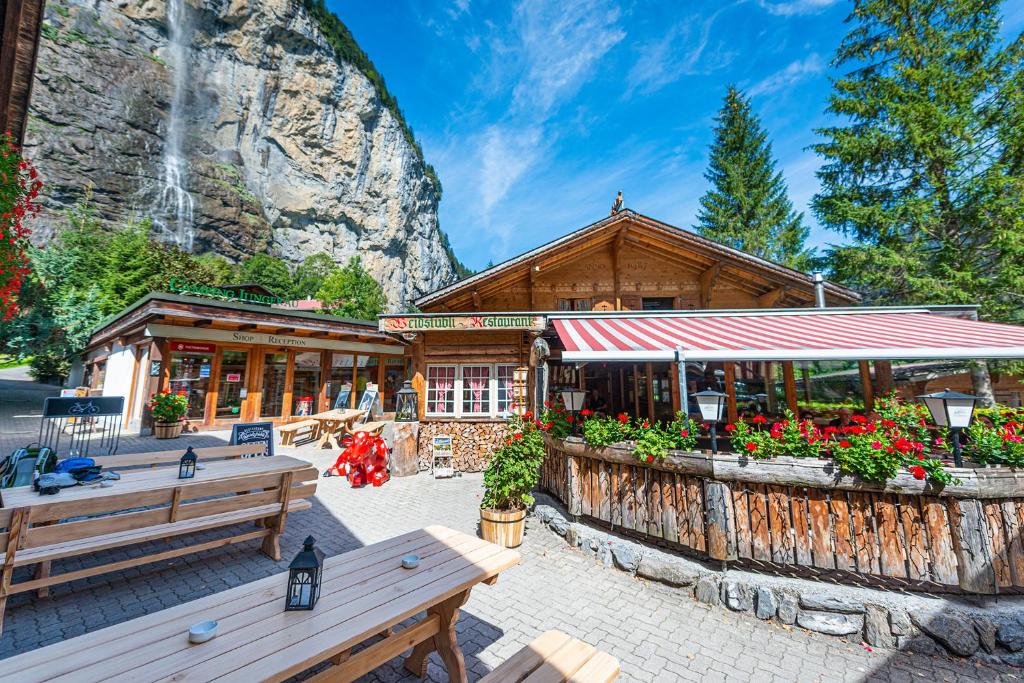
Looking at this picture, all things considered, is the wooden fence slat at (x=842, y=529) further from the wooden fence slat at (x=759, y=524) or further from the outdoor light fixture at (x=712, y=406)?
the outdoor light fixture at (x=712, y=406)

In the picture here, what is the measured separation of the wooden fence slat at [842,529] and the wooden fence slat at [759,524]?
62 centimetres

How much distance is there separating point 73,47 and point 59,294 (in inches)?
1347

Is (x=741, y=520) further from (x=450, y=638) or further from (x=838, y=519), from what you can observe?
(x=450, y=638)

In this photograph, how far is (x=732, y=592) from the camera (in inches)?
163

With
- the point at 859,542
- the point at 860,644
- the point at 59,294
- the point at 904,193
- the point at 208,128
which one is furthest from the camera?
the point at 208,128

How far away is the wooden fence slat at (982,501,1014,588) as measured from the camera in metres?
3.67

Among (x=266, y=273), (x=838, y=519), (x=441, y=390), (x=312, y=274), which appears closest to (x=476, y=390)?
(x=441, y=390)

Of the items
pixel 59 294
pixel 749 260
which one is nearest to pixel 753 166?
pixel 749 260

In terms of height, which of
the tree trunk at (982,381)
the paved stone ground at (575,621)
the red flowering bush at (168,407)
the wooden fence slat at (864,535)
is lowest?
the paved stone ground at (575,621)

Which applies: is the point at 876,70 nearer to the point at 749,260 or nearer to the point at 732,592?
the point at 749,260

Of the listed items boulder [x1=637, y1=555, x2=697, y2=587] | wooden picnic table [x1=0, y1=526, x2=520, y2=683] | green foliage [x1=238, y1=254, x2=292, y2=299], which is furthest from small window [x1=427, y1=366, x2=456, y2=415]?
green foliage [x1=238, y1=254, x2=292, y2=299]

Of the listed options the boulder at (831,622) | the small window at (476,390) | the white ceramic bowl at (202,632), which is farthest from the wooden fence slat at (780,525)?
the small window at (476,390)

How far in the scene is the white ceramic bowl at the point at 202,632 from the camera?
1.98m

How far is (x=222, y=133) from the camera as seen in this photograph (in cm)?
4253
